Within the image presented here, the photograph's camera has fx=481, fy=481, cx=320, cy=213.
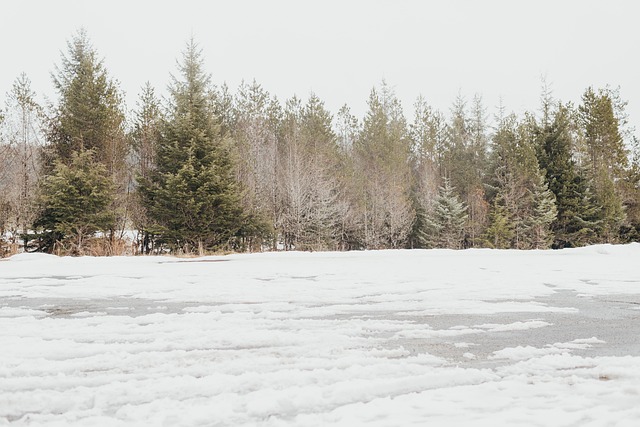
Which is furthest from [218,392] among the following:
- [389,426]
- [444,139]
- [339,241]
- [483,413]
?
[444,139]

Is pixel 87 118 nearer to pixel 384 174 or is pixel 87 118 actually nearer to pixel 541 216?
pixel 384 174

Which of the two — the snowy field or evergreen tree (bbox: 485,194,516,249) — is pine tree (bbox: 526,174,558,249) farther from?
the snowy field

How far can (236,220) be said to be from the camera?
21344 millimetres

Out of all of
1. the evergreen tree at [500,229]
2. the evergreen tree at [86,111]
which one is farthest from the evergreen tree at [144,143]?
the evergreen tree at [500,229]

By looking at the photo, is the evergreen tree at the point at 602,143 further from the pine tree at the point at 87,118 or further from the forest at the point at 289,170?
the pine tree at the point at 87,118

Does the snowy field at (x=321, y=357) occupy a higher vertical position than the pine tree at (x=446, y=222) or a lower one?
lower

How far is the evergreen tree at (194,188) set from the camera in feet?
66.9

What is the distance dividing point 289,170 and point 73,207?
43.7 feet

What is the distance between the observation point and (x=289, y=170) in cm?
2977

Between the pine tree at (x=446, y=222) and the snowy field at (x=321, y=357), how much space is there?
24.0 m

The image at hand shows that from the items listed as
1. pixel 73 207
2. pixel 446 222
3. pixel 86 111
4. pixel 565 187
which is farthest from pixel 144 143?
pixel 565 187

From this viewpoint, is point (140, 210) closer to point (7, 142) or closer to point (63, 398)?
point (7, 142)

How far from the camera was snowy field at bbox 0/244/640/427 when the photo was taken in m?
2.20

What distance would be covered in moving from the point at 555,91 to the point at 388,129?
471 inches
